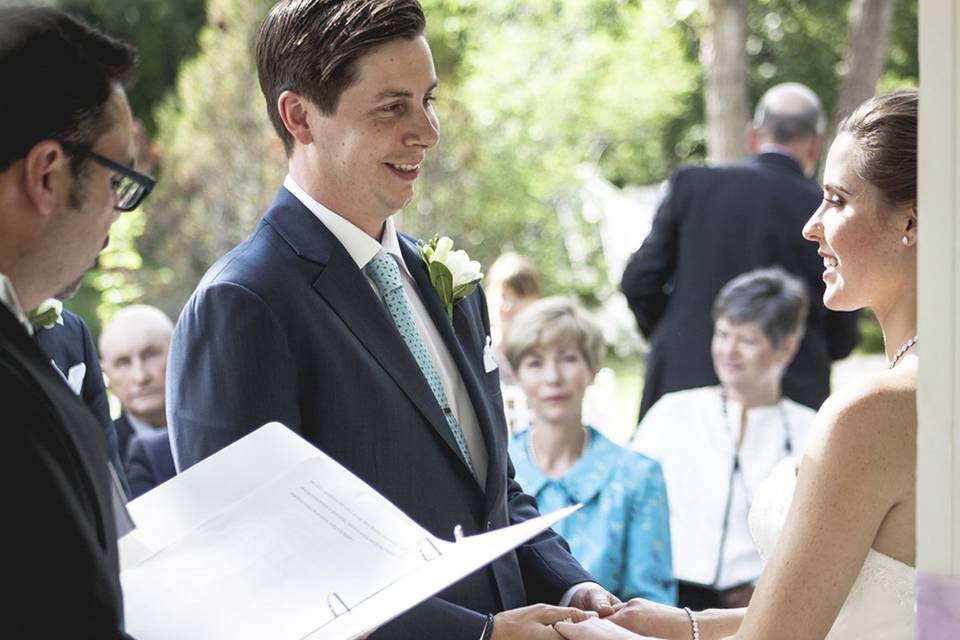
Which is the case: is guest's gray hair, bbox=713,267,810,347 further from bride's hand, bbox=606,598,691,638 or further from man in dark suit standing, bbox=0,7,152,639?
man in dark suit standing, bbox=0,7,152,639

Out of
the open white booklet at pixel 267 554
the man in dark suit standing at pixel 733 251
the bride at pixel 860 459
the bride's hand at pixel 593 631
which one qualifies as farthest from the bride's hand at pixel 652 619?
the man in dark suit standing at pixel 733 251

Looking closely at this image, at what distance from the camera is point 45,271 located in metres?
1.76

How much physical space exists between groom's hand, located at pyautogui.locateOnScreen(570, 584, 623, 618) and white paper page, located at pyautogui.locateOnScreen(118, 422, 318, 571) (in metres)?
0.94

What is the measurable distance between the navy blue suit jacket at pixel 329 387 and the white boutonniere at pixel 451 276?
0.15 meters

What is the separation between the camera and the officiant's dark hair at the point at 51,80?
1.70 metres

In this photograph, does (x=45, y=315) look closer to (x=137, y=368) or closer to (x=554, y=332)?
(x=554, y=332)

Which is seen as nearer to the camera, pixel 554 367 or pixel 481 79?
pixel 554 367

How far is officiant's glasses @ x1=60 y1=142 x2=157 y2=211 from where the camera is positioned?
5.90 ft

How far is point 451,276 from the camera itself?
286 centimetres

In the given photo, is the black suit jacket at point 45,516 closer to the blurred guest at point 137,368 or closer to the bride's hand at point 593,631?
the bride's hand at point 593,631

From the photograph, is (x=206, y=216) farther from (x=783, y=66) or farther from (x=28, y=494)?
(x=28, y=494)

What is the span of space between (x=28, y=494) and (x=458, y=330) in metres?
1.40

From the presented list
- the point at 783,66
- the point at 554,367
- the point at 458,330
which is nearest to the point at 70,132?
the point at 458,330

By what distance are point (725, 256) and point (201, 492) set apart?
15.5ft
